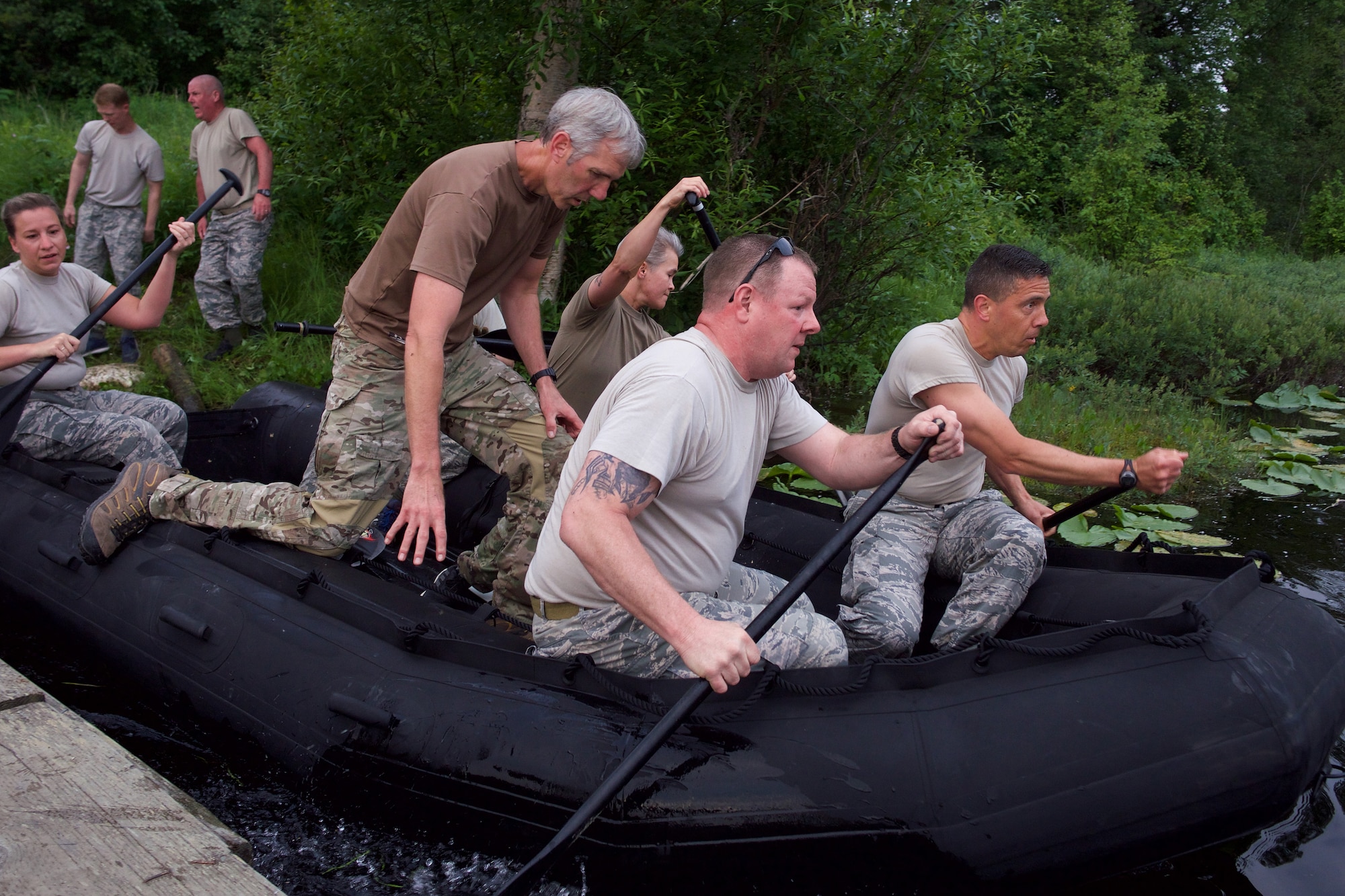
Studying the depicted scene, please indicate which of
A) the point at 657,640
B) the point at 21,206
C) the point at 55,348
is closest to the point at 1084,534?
the point at 657,640

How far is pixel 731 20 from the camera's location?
6.07m

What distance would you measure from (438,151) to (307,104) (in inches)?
50.5

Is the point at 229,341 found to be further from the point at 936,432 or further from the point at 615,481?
the point at 936,432

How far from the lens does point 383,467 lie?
3354 mm

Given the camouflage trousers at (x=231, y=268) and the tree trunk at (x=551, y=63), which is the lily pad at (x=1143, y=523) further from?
the camouflage trousers at (x=231, y=268)

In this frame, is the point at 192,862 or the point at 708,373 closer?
the point at 192,862

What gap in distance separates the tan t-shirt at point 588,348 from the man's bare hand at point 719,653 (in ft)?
7.23

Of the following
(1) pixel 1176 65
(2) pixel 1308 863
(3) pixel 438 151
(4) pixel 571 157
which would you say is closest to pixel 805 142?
(3) pixel 438 151

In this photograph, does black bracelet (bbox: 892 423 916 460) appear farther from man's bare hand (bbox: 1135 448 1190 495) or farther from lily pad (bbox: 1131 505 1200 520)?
lily pad (bbox: 1131 505 1200 520)

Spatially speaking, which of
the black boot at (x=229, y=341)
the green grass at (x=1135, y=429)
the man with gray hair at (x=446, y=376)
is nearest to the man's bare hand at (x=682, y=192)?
the man with gray hair at (x=446, y=376)

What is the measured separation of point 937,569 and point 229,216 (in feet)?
17.8

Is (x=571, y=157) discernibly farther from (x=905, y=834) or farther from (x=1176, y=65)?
(x=1176, y=65)

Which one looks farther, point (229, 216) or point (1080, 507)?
point (229, 216)

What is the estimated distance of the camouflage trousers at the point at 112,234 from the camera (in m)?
7.13
